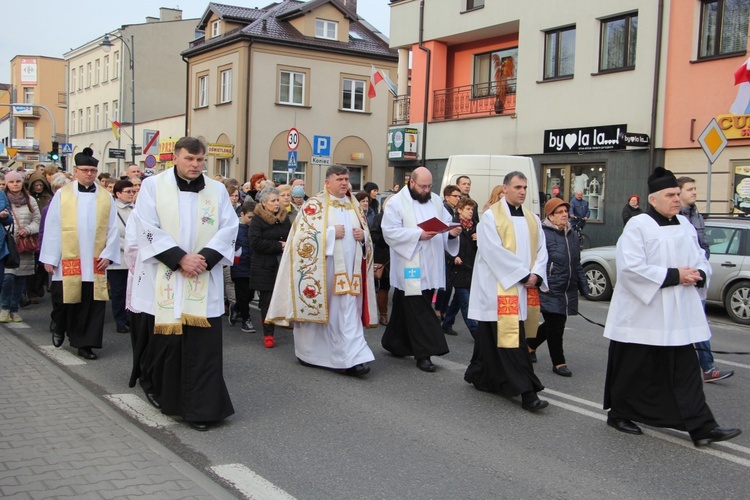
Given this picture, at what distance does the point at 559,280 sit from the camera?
7926 millimetres

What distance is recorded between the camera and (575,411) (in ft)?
21.2

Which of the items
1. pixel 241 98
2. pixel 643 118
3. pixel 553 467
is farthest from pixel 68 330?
pixel 241 98

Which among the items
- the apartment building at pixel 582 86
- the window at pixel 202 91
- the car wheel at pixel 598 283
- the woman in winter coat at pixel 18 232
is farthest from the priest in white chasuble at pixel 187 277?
the window at pixel 202 91

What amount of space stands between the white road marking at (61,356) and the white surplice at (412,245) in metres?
3.21

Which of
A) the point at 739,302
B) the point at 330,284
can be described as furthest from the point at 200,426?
the point at 739,302

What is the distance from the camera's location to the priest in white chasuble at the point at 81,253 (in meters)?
8.02

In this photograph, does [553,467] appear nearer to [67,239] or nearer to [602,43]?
[67,239]

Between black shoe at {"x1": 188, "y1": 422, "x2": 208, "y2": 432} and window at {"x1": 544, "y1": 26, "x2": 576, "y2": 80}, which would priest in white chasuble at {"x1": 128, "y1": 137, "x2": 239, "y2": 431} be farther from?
window at {"x1": 544, "y1": 26, "x2": 576, "y2": 80}

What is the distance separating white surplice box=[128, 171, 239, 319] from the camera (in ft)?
→ 18.7

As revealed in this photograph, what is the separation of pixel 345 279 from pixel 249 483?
3.19 meters

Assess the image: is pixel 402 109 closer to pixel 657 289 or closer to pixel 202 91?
pixel 202 91

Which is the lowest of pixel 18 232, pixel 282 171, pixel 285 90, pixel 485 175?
pixel 18 232

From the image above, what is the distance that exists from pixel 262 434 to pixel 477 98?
21.2 m

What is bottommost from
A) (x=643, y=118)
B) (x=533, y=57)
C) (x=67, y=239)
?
(x=67, y=239)
